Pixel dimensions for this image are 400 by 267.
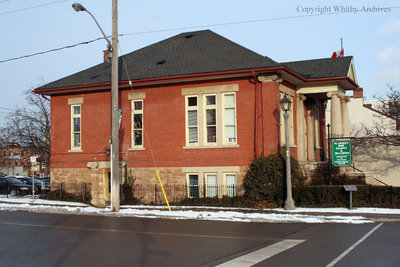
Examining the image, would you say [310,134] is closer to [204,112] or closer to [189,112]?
[204,112]

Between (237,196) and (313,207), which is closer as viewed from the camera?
(313,207)

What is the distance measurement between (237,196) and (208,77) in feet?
19.3

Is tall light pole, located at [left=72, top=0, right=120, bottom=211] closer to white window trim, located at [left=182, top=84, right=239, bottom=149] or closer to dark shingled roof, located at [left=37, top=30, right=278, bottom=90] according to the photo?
dark shingled roof, located at [left=37, top=30, right=278, bottom=90]

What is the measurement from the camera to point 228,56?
22625 millimetres

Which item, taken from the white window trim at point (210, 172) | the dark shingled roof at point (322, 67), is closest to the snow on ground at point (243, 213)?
the white window trim at point (210, 172)

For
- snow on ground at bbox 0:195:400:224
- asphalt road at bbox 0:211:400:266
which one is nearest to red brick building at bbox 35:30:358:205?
snow on ground at bbox 0:195:400:224

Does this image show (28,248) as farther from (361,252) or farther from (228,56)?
(228,56)

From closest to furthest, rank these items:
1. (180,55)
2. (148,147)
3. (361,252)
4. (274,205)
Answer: (361,252) → (274,205) → (148,147) → (180,55)

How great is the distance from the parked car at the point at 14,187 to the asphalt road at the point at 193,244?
1758 cm

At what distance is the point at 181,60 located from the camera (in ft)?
78.1

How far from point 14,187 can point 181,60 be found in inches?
666

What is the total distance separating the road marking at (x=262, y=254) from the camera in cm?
866

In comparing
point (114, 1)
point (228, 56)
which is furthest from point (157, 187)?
point (114, 1)

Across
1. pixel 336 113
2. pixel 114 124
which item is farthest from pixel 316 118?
pixel 114 124
